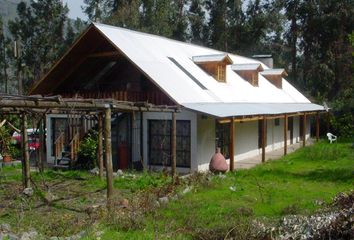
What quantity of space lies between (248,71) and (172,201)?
15.4m

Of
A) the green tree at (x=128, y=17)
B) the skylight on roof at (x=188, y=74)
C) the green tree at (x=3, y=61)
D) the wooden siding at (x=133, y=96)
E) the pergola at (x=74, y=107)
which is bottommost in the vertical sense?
the pergola at (x=74, y=107)

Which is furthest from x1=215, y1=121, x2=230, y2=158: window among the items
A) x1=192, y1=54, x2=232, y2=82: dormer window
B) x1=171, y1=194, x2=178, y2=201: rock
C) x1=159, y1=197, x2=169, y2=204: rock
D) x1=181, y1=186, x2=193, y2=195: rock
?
x1=159, y1=197, x2=169, y2=204: rock

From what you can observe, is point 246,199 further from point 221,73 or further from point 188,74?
point 221,73

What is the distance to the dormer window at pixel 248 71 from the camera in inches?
1014

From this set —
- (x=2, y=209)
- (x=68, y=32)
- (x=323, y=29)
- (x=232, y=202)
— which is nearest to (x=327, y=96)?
(x=323, y=29)

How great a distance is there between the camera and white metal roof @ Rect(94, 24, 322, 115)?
17.8m

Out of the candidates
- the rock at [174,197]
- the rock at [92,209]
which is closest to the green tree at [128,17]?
the rock at [174,197]

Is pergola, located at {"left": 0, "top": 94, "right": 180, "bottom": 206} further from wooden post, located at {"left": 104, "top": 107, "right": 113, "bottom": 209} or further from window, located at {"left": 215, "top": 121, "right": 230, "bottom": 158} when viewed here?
window, located at {"left": 215, "top": 121, "right": 230, "bottom": 158}

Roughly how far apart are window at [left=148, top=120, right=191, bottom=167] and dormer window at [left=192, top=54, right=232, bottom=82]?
4801 millimetres

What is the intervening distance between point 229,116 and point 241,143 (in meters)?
5.54

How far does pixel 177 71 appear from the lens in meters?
19.6

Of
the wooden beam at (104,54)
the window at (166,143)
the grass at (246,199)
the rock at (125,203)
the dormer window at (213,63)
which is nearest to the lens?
the grass at (246,199)

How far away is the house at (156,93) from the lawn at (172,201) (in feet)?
7.25

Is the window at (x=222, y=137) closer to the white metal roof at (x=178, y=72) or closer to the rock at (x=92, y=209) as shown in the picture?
the white metal roof at (x=178, y=72)
